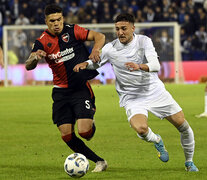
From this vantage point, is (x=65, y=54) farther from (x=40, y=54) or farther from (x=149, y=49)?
(x=149, y=49)

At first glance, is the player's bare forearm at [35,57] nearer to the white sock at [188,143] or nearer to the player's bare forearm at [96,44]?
the player's bare forearm at [96,44]

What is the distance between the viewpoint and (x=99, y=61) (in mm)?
8422

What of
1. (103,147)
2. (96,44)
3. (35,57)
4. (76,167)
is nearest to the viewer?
(76,167)

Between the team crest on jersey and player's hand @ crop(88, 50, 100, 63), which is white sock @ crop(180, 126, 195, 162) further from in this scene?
the team crest on jersey

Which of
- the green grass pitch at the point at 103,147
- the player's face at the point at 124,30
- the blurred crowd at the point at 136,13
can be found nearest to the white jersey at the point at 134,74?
the player's face at the point at 124,30

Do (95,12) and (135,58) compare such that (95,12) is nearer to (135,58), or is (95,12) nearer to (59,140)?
(59,140)

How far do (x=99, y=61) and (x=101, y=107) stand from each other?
429 inches

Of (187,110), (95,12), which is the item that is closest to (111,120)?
(187,110)

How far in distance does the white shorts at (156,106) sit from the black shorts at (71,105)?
57 centimetres

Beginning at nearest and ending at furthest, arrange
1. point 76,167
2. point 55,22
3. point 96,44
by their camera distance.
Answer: point 76,167, point 96,44, point 55,22

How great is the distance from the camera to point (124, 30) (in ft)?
27.5

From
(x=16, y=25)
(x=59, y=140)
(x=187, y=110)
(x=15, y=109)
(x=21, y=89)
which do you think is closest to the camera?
(x=59, y=140)

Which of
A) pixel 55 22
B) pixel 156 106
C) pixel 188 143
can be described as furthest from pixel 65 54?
pixel 188 143

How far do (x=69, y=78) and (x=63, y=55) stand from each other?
0.31 metres
